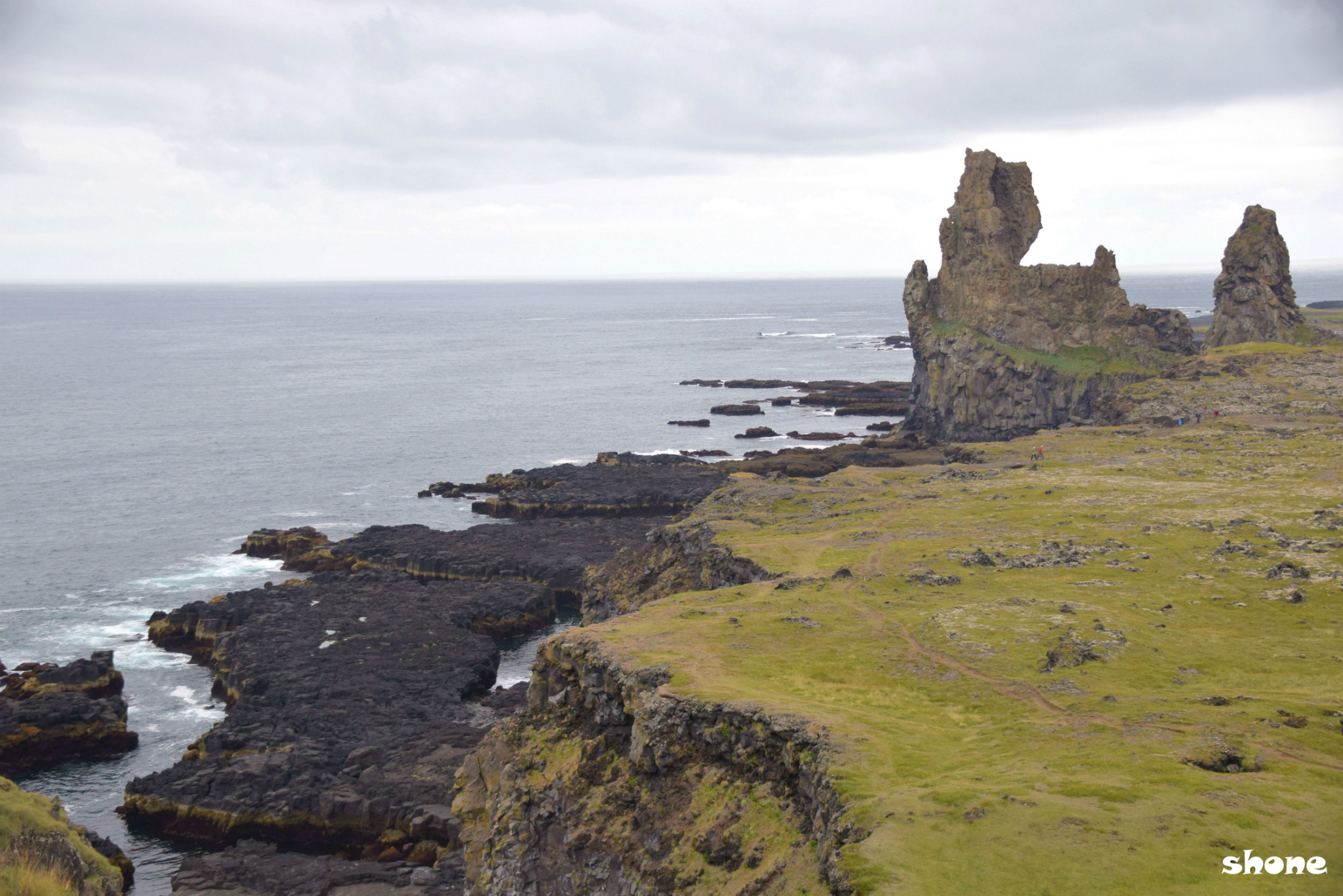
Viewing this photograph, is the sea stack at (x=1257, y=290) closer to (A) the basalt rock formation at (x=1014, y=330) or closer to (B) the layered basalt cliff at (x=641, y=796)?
(A) the basalt rock formation at (x=1014, y=330)

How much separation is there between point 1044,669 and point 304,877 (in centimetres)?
2984

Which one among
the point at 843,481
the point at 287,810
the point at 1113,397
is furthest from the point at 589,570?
the point at 1113,397

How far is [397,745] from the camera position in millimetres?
53500

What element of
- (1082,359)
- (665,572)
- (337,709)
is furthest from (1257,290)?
(337,709)

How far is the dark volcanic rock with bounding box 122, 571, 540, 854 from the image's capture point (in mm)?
47438

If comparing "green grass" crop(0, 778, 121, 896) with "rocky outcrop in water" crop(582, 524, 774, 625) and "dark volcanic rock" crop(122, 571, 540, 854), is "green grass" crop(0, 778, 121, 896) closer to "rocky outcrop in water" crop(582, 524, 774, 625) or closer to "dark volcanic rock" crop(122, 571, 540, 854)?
"dark volcanic rock" crop(122, 571, 540, 854)

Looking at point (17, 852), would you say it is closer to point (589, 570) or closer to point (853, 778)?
point (853, 778)

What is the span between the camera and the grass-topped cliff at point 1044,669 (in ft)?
69.7

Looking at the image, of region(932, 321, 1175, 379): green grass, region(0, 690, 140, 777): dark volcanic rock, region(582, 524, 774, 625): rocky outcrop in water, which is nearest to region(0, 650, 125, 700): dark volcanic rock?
region(0, 690, 140, 777): dark volcanic rock

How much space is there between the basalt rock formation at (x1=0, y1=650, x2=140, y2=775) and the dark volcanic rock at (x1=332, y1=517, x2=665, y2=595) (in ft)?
98.1

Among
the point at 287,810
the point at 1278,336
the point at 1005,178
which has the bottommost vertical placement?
the point at 287,810

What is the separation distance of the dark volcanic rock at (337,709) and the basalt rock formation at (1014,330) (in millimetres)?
72350

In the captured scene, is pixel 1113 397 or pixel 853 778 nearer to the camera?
pixel 853 778

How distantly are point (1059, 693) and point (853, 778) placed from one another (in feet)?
33.0
